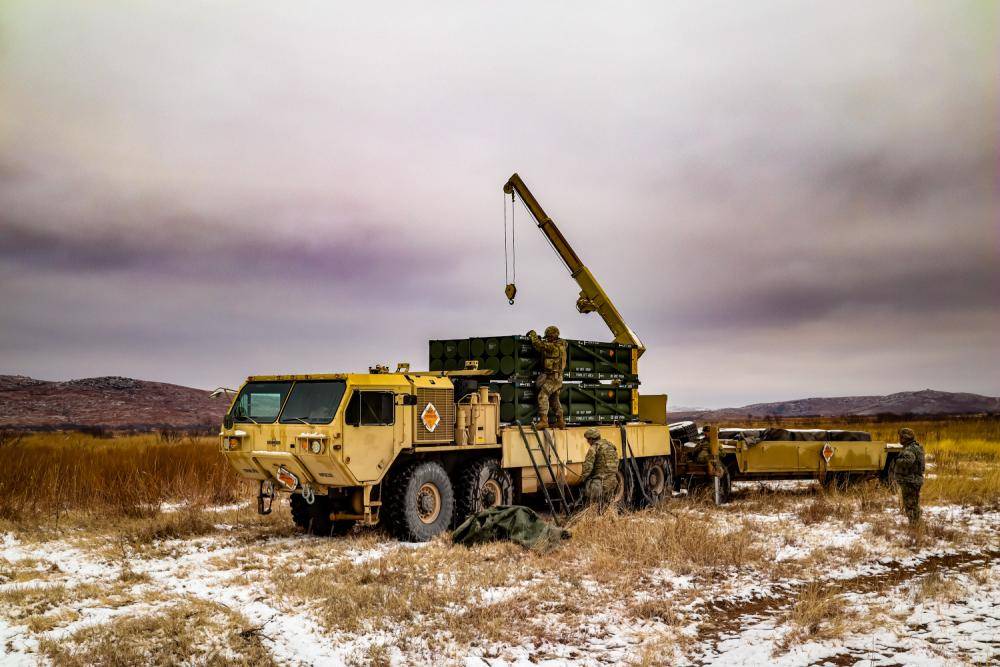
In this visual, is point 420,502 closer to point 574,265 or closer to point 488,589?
point 488,589

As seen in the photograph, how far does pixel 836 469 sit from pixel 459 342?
8.45 meters

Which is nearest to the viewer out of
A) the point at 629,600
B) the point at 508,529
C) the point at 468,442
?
the point at 629,600

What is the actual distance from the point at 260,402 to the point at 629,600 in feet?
20.2

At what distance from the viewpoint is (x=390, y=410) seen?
11500mm

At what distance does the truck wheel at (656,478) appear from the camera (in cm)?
1661

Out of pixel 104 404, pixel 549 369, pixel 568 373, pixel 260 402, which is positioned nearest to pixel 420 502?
pixel 260 402

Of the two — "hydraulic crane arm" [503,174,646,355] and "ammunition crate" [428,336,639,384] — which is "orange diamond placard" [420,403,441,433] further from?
"hydraulic crane arm" [503,174,646,355]

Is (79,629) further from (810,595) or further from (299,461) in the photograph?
(810,595)

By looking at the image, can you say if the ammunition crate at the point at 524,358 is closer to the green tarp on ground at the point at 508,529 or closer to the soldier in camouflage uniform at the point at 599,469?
the soldier in camouflage uniform at the point at 599,469

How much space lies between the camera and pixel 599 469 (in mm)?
13172

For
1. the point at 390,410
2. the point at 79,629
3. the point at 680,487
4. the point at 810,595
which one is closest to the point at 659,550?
the point at 810,595

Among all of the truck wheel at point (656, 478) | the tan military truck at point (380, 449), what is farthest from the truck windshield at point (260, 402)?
the truck wheel at point (656, 478)

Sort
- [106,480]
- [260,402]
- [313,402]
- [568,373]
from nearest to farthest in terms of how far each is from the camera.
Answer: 1. [313,402]
2. [260,402]
3. [106,480]
4. [568,373]

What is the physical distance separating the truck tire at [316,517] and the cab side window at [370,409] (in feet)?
6.26
